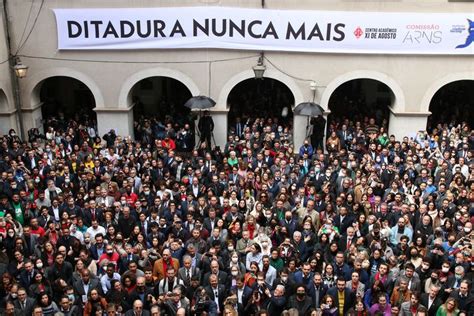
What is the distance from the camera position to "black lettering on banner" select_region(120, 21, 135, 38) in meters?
19.0

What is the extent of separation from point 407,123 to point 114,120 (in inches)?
399

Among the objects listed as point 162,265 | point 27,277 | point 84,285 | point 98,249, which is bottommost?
point 84,285

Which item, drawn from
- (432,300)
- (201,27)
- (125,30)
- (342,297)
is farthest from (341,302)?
(125,30)

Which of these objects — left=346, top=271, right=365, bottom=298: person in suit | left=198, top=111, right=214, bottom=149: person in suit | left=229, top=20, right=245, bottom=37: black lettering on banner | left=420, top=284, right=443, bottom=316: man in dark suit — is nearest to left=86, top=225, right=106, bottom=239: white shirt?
left=346, top=271, right=365, bottom=298: person in suit

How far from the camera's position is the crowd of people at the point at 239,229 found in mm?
9938

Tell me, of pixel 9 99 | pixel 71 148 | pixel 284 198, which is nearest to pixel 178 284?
pixel 284 198

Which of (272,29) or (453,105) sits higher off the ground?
(272,29)

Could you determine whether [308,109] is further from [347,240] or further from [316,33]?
[347,240]

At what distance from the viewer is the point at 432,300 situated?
9.85m

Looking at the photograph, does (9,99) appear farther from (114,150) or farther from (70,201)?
(70,201)

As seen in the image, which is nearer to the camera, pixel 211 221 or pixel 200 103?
pixel 211 221

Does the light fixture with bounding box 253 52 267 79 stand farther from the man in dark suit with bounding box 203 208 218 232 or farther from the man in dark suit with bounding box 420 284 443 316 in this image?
the man in dark suit with bounding box 420 284 443 316

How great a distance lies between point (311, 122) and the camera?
19188 millimetres

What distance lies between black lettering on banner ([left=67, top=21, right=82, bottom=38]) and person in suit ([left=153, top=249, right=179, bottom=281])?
36.1ft
